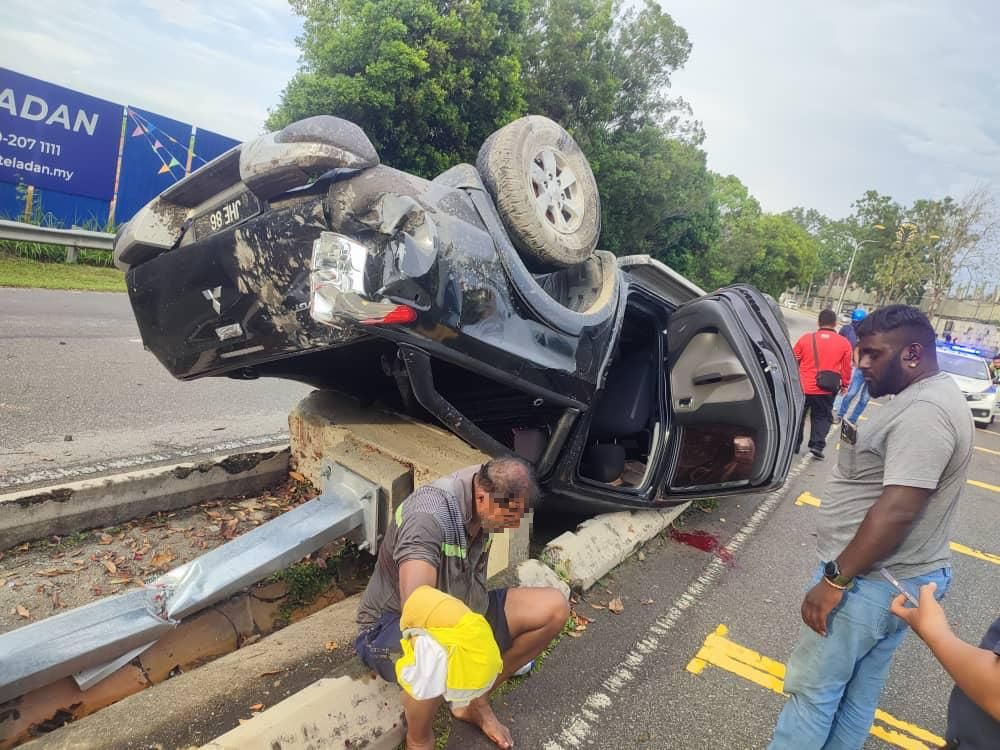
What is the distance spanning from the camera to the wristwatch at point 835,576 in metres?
2.03

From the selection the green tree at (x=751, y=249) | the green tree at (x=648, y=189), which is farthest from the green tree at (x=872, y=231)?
the green tree at (x=648, y=189)

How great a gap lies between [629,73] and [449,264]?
18456mm

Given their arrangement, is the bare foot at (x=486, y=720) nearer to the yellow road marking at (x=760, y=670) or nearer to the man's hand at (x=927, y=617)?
the yellow road marking at (x=760, y=670)

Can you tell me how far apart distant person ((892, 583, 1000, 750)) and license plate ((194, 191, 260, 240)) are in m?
2.50

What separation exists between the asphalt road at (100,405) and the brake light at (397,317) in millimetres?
2994

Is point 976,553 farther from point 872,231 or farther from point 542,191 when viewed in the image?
point 872,231

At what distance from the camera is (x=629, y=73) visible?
18.4m

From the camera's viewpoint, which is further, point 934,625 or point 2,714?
point 2,714

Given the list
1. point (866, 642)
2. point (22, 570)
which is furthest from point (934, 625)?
point (22, 570)

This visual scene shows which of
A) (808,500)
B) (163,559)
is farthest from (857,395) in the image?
(163,559)

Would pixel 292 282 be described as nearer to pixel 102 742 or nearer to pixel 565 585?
pixel 102 742

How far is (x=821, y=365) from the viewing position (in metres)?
6.85

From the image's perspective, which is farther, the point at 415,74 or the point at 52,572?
the point at 415,74

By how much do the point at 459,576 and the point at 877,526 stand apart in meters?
1.32
